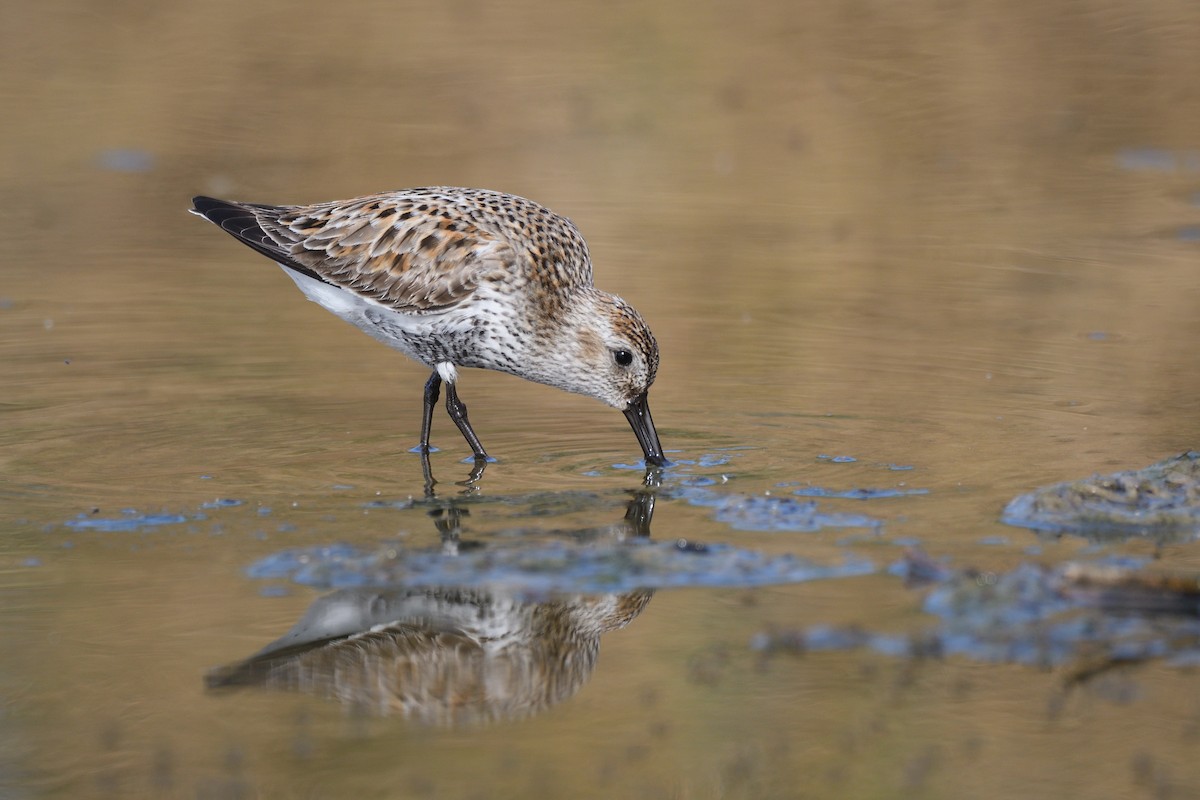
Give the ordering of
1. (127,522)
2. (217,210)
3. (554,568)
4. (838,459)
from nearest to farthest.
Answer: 1. (554,568)
2. (127,522)
3. (838,459)
4. (217,210)

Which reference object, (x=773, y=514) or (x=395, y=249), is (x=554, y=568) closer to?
(x=773, y=514)

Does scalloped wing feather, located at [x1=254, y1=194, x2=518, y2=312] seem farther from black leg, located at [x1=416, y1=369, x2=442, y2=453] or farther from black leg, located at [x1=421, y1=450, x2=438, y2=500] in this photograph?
black leg, located at [x1=421, y1=450, x2=438, y2=500]

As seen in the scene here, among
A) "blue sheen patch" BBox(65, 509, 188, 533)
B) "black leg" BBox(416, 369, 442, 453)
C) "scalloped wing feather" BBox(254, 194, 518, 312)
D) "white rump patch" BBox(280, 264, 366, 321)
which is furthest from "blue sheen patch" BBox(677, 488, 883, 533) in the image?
"white rump patch" BBox(280, 264, 366, 321)

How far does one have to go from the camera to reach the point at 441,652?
17.1ft

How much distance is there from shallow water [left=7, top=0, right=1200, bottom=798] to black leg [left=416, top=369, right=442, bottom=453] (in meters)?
0.12

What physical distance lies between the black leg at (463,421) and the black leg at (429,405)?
4.3 inches

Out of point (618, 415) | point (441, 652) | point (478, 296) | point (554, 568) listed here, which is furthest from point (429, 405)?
point (441, 652)

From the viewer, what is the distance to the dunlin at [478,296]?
7.89 m

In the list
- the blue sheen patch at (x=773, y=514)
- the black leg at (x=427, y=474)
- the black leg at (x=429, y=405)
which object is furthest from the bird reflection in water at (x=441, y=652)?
the black leg at (x=429, y=405)

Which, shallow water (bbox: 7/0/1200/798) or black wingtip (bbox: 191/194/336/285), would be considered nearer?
shallow water (bbox: 7/0/1200/798)

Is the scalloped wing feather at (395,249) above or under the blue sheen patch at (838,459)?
above

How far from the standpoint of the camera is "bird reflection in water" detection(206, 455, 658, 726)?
4934 mm

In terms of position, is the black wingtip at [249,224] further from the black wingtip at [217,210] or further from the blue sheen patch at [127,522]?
the blue sheen patch at [127,522]

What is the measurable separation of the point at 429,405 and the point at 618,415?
1.07m
